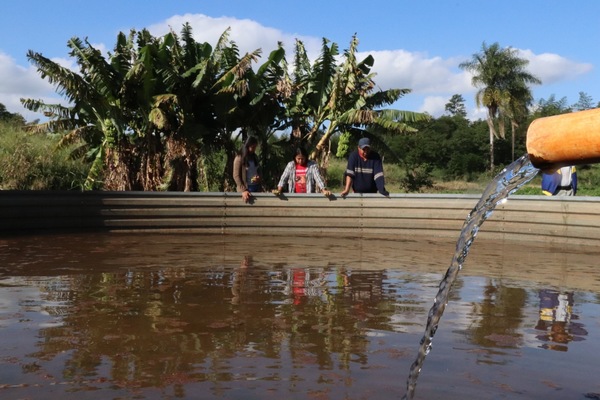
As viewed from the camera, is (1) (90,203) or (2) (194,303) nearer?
(2) (194,303)

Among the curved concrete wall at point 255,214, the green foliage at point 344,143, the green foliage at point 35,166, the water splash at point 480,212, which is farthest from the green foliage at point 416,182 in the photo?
the water splash at point 480,212

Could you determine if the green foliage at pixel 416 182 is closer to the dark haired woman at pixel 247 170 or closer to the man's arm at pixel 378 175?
the man's arm at pixel 378 175

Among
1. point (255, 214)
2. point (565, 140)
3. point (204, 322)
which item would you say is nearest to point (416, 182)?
point (255, 214)

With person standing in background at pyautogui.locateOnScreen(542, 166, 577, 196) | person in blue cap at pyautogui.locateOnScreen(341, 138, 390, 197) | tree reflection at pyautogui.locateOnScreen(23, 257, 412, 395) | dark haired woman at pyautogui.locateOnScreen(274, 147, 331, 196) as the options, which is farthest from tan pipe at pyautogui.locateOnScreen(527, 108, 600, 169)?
person standing in background at pyautogui.locateOnScreen(542, 166, 577, 196)

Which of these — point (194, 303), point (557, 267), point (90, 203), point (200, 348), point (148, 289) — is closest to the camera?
point (200, 348)

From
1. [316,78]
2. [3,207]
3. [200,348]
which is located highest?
[316,78]

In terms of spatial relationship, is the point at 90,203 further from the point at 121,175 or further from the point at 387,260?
the point at 121,175

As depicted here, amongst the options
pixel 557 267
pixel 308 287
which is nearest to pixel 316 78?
pixel 557 267

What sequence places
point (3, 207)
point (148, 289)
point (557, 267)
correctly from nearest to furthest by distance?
1. point (148, 289)
2. point (557, 267)
3. point (3, 207)

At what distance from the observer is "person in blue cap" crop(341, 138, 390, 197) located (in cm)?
1380

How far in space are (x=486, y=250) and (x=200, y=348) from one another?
7346mm

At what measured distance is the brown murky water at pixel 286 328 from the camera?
3961 millimetres

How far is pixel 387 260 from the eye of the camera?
971 cm

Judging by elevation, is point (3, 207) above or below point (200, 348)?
above
